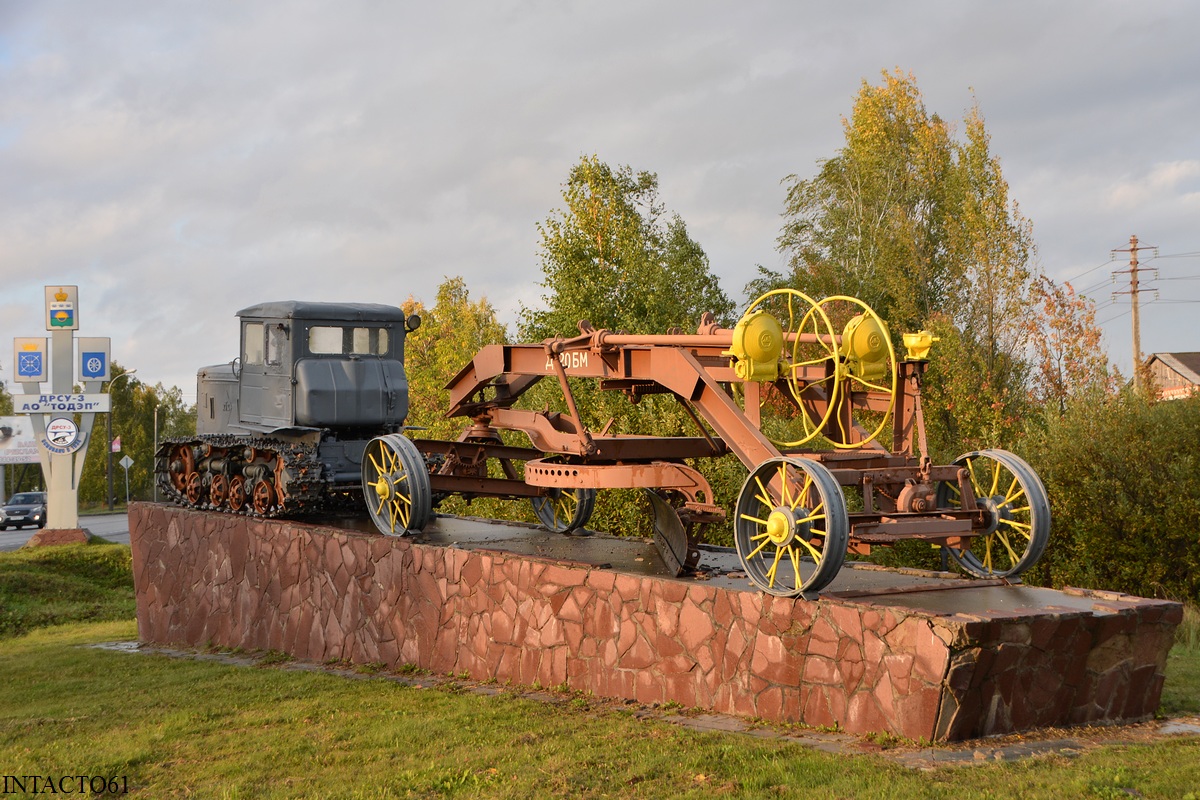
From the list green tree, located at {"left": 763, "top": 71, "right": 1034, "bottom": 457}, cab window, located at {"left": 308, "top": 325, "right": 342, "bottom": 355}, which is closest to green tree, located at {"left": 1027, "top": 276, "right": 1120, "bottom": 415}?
green tree, located at {"left": 763, "top": 71, "right": 1034, "bottom": 457}

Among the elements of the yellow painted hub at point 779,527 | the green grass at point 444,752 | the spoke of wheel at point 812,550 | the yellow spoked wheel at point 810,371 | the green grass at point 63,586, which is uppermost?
the yellow spoked wheel at point 810,371

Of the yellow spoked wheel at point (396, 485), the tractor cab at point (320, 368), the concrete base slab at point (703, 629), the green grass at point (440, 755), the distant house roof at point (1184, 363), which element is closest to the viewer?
the green grass at point (440, 755)

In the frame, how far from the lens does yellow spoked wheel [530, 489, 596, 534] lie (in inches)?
587

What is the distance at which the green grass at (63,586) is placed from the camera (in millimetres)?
22156

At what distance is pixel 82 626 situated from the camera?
69.9 ft

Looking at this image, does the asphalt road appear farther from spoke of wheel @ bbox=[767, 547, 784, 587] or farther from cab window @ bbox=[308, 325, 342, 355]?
spoke of wheel @ bbox=[767, 547, 784, 587]

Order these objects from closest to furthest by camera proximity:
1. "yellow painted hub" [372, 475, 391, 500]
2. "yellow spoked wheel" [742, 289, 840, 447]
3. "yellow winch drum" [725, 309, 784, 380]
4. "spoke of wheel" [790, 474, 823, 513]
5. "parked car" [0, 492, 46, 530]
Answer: "spoke of wheel" [790, 474, 823, 513], "yellow spoked wheel" [742, 289, 840, 447], "yellow winch drum" [725, 309, 784, 380], "yellow painted hub" [372, 475, 391, 500], "parked car" [0, 492, 46, 530]

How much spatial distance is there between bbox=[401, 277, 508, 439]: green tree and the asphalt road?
11038 mm

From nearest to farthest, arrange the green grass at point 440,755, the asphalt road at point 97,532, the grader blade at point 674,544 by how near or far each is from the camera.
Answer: the green grass at point 440,755, the grader blade at point 674,544, the asphalt road at point 97,532

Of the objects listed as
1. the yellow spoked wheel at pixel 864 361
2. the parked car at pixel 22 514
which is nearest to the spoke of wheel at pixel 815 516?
the yellow spoked wheel at pixel 864 361

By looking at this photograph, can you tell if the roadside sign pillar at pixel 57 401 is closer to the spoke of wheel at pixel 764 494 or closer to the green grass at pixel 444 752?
the green grass at pixel 444 752

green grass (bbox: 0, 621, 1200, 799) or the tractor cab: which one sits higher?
the tractor cab

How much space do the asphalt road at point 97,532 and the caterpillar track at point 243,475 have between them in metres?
15.4

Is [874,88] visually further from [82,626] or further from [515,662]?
[515,662]
